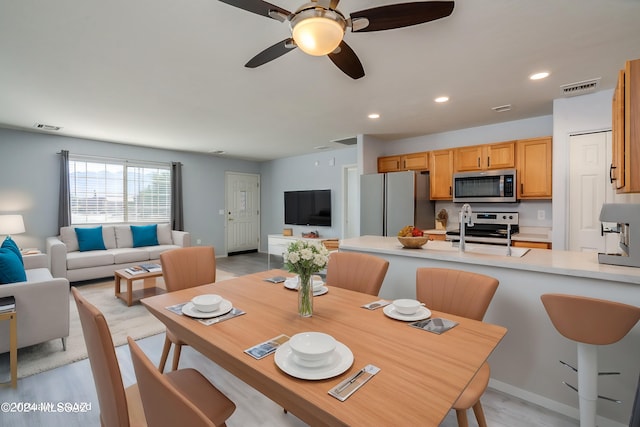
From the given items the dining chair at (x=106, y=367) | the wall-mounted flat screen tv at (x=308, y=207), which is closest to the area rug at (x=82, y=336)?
the dining chair at (x=106, y=367)

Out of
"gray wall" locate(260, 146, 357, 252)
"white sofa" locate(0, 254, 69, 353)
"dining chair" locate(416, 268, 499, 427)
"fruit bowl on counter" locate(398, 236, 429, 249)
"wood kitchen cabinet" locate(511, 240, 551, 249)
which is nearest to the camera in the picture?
"dining chair" locate(416, 268, 499, 427)

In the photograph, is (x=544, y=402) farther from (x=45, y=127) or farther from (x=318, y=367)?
(x=45, y=127)

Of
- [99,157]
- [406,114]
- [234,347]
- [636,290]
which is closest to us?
[234,347]

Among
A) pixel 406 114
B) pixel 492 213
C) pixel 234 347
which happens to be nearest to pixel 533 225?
pixel 492 213

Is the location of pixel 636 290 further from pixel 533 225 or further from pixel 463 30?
pixel 533 225

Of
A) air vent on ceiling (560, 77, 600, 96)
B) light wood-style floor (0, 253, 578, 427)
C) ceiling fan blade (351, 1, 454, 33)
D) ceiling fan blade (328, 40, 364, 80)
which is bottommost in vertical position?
light wood-style floor (0, 253, 578, 427)

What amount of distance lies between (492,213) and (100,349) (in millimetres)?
4428

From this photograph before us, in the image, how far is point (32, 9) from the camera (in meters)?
1.86

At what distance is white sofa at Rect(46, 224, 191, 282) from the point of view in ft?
14.0

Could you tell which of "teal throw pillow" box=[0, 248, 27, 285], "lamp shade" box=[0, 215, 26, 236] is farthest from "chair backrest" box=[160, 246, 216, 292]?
"lamp shade" box=[0, 215, 26, 236]

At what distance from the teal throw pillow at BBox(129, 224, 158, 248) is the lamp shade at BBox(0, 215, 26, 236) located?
150 cm

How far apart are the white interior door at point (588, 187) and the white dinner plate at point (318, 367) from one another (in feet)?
11.5

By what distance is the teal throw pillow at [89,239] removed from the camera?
494 cm

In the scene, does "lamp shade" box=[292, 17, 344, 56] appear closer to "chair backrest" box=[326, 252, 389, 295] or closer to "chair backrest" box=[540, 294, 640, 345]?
"chair backrest" box=[326, 252, 389, 295]
